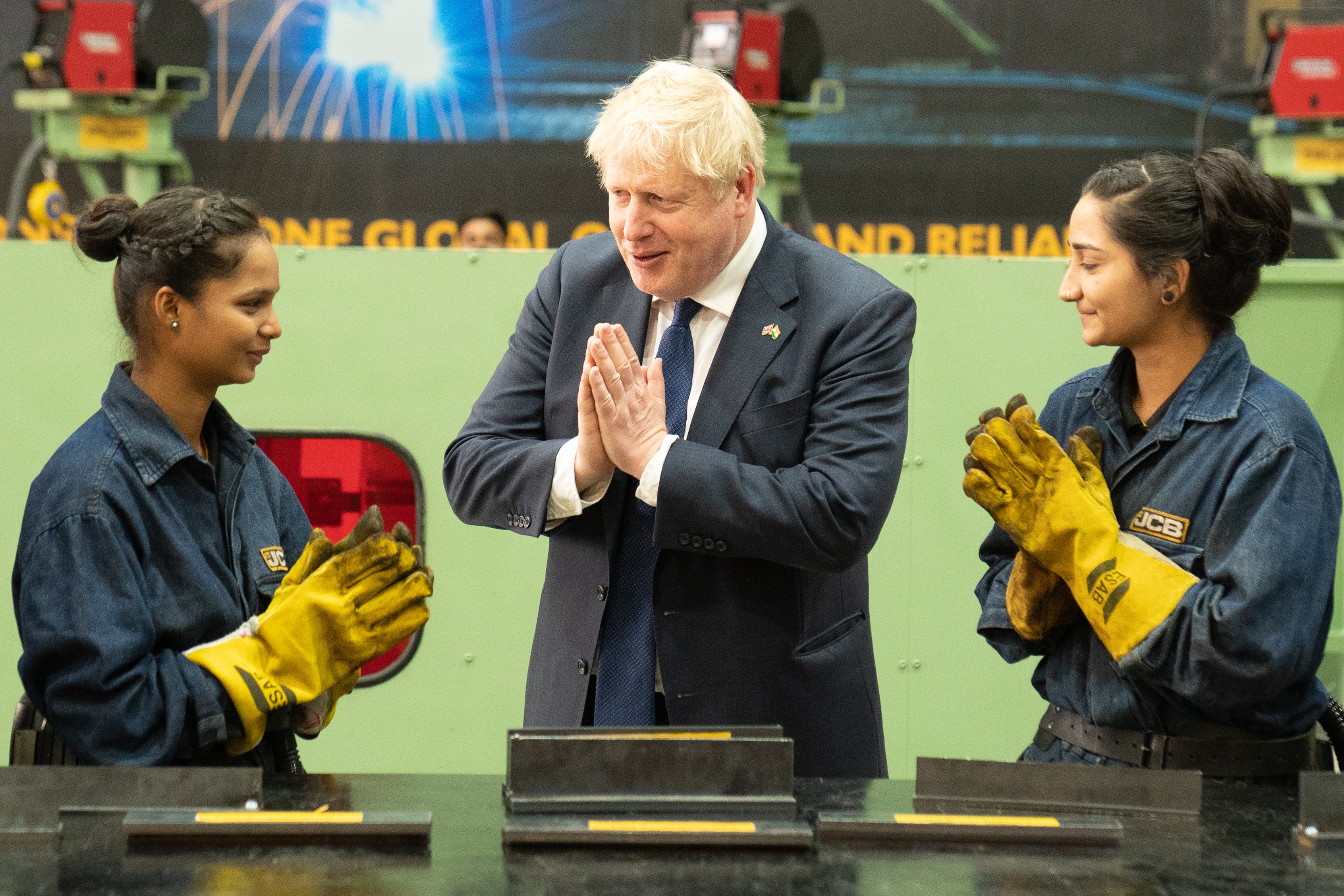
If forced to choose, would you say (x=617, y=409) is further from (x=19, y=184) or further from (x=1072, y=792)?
(x=19, y=184)

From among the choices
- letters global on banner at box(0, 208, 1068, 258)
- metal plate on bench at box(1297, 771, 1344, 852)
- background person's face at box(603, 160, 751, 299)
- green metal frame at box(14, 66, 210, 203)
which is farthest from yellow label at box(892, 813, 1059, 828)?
letters global on banner at box(0, 208, 1068, 258)

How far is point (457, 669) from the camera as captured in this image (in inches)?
114

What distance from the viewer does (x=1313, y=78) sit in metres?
4.10

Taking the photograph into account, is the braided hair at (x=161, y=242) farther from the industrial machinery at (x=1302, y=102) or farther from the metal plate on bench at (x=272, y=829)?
the industrial machinery at (x=1302, y=102)

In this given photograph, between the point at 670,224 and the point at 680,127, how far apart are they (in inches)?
4.8

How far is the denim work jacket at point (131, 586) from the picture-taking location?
56.7 inches

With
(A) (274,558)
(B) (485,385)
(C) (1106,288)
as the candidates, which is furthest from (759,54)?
(A) (274,558)

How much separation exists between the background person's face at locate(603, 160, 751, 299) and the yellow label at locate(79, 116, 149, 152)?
272 cm

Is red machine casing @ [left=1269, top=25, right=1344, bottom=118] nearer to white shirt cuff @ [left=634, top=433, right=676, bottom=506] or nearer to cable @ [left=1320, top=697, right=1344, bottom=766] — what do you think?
cable @ [left=1320, top=697, right=1344, bottom=766]

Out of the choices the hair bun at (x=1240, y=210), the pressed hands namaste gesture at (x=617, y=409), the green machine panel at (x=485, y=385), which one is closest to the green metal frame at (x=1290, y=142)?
the green machine panel at (x=485, y=385)

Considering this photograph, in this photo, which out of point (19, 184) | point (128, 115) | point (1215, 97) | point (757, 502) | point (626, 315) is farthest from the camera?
point (19, 184)

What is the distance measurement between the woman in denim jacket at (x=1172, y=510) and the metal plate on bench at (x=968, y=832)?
29 cm

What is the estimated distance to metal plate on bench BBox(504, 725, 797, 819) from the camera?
1.33 metres

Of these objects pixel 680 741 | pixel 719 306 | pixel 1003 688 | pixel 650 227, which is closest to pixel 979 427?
pixel 719 306
